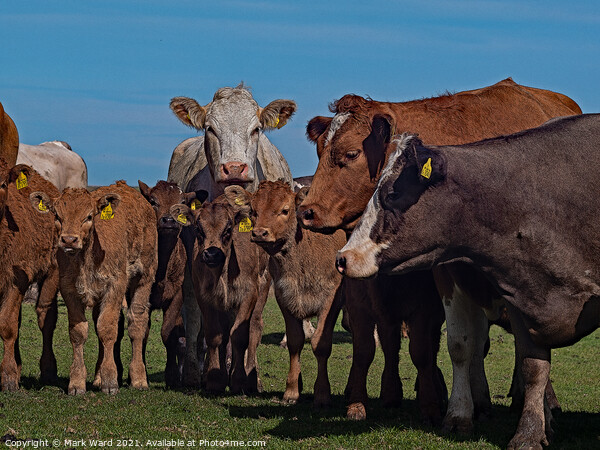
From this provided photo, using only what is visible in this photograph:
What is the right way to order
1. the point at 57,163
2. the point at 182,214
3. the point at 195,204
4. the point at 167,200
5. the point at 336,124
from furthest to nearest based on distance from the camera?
1. the point at 57,163
2. the point at 167,200
3. the point at 195,204
4. the point at 182,214
5. the point at 336,124

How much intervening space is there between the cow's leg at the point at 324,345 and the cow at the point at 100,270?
2.21 m

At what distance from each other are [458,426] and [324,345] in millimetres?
2268

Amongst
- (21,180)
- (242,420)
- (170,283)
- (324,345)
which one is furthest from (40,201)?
(242,420)

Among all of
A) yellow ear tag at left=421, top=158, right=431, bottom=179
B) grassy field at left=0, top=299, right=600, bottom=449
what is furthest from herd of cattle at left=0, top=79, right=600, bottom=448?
grassy field at left=0, top=299, right=600, bottom=449

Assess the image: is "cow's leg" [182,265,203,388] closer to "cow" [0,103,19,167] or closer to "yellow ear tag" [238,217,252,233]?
"yellow ear tag" [238,217,252,233]

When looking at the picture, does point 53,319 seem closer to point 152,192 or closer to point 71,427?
point 152,192

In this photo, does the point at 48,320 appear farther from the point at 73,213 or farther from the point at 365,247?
the point at 365,247

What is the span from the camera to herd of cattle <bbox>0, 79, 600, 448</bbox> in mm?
6957

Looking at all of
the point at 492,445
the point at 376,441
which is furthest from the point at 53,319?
the point at 492,445

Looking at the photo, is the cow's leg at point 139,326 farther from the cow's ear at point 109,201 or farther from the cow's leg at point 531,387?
the cow's leg at point 531,387

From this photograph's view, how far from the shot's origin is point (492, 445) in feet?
23.7

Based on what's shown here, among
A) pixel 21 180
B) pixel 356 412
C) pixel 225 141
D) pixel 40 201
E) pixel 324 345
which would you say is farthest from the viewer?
pixel 225 141

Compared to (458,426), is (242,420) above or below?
below

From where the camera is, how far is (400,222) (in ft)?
22.5
